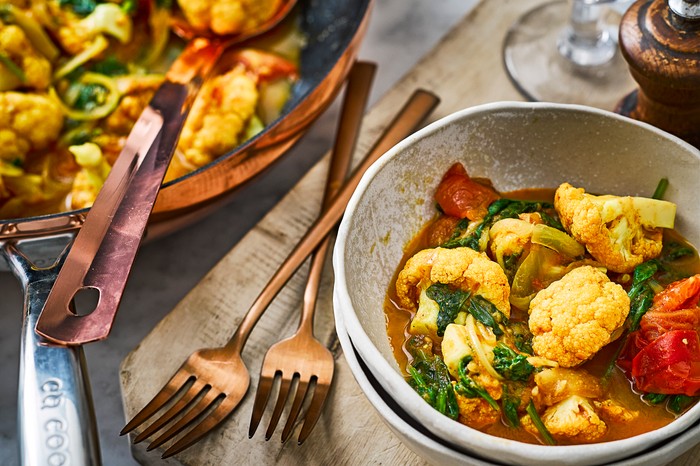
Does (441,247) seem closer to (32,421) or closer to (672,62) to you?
(672,62)

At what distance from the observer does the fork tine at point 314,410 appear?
5.57 feet

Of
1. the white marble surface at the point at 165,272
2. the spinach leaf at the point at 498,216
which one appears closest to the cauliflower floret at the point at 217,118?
the white marble surface at the point at 165,272

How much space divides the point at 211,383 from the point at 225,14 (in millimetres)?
1195

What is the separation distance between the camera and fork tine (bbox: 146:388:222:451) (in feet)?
5.50

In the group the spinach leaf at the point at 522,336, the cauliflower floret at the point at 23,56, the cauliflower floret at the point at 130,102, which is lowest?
the spinach leaf at the point at 522,336

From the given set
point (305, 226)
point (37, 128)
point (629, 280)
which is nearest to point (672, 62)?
point (629, 280)

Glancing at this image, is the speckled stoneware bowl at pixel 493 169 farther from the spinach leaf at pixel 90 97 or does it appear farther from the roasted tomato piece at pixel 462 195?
the spinach leaf at pixel 90 97

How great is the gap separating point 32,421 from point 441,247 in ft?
2.94

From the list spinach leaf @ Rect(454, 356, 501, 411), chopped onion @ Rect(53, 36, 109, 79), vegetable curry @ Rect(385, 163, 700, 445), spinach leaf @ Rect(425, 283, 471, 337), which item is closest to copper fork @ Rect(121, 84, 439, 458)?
vegetable curry @ Rect(385, 163, 700, 445)

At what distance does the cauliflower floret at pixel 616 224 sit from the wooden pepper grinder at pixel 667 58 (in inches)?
11.5

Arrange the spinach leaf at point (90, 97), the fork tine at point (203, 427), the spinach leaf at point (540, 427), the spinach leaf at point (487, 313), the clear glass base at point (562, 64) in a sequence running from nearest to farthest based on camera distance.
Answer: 1. the spinach leaf at point (540, 427)
2. the spinach leaf at point (487, 313)
3. the fork tine at point (203, 427)
4. the spinach leaf at point (90, 97)
5. the clear glass base at point (562, 64)

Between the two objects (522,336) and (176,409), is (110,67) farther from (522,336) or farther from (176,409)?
(522,336)

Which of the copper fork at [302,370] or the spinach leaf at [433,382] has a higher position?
the spinach leaf at [433,382]

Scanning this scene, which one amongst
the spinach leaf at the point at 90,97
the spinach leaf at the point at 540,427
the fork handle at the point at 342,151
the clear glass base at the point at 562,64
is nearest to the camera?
the spinach leaf at the point at 540,427
